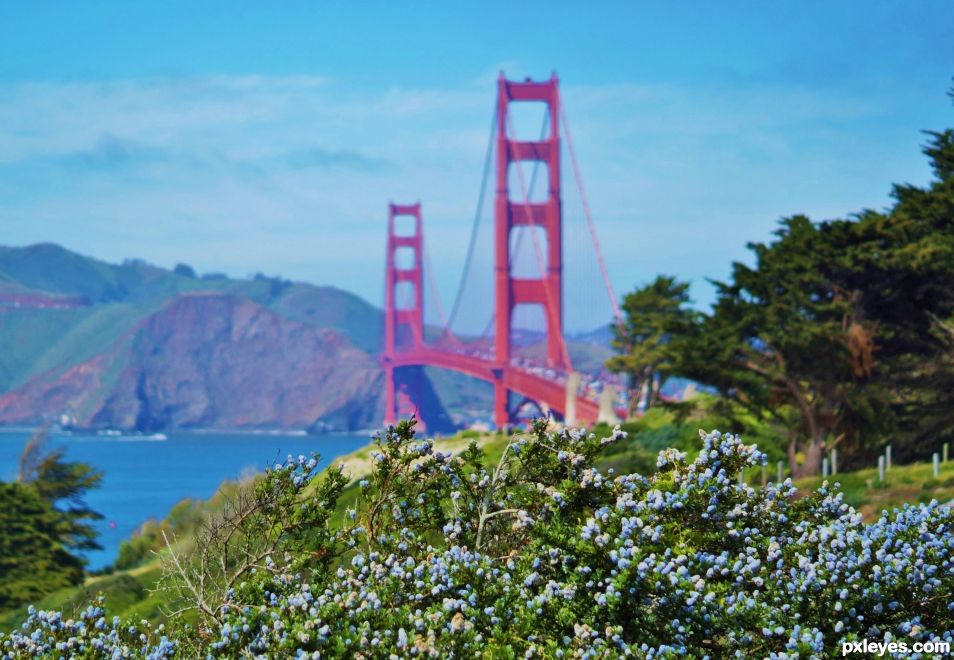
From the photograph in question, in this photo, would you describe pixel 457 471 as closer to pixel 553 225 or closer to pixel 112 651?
pixel 112 651

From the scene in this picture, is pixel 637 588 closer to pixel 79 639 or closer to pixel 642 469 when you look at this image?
pixel 79 639

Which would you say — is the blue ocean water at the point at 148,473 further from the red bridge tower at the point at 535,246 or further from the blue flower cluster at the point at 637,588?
the blue flower cluster at the point at 637,588

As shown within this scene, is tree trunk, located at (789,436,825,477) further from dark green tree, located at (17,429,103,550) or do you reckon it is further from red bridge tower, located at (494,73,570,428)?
red bridge tower, located at (494,73,570,428)

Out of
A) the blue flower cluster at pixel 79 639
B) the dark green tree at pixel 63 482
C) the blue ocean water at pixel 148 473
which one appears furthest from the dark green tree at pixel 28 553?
the blue flower cluster at pixel 79 639

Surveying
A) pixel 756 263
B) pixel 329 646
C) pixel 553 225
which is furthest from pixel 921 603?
pixel 553 225

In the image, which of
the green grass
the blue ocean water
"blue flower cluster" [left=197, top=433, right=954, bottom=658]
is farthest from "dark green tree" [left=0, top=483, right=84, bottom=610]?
"blue flower cluster" [left=197, top=433, right=954, bottom=658]
